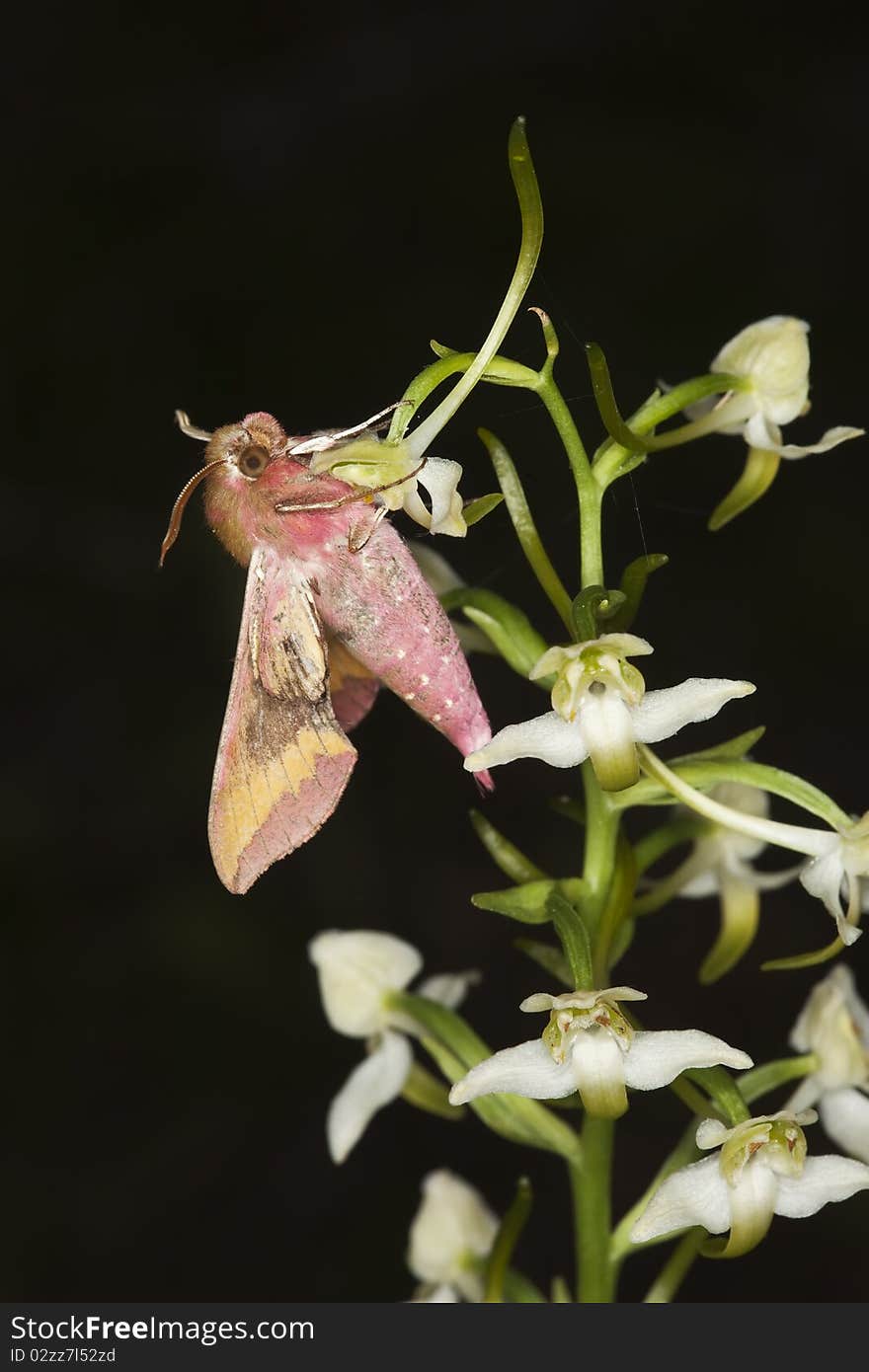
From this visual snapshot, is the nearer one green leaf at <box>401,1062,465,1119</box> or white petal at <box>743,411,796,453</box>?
white petal at <box>743,411,796,453</box>

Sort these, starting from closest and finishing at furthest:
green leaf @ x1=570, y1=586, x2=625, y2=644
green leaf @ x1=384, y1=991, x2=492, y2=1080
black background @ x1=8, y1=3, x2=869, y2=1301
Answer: green leaf @ x1=570, y1=586, x2=625, y2=644 → green leaf @ x1=384, y1=991, x2=492, y2=1080 → black background @ x1=8, y1=3, x2=869, y2=1301

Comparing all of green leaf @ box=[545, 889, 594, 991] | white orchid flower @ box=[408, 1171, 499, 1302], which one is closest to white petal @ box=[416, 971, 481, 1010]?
white orchid flower @ box=[408, 1171, 499, 1302]

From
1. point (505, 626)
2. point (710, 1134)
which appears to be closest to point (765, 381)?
point (505, 626)

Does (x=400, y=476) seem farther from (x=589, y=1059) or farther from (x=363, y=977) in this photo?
(x=363, y=977)

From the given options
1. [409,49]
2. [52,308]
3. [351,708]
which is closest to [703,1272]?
[351,708]

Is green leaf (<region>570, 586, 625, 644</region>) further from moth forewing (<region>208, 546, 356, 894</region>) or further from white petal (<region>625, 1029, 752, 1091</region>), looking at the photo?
white petal (<region>625, 1029, 752, 1091</region>)

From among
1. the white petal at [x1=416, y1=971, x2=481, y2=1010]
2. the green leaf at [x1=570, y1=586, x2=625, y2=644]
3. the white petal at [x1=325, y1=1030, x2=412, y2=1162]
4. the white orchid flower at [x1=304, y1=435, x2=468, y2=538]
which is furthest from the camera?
the white petal at [x1=416, y1=971, x2=481, y2=1010]
